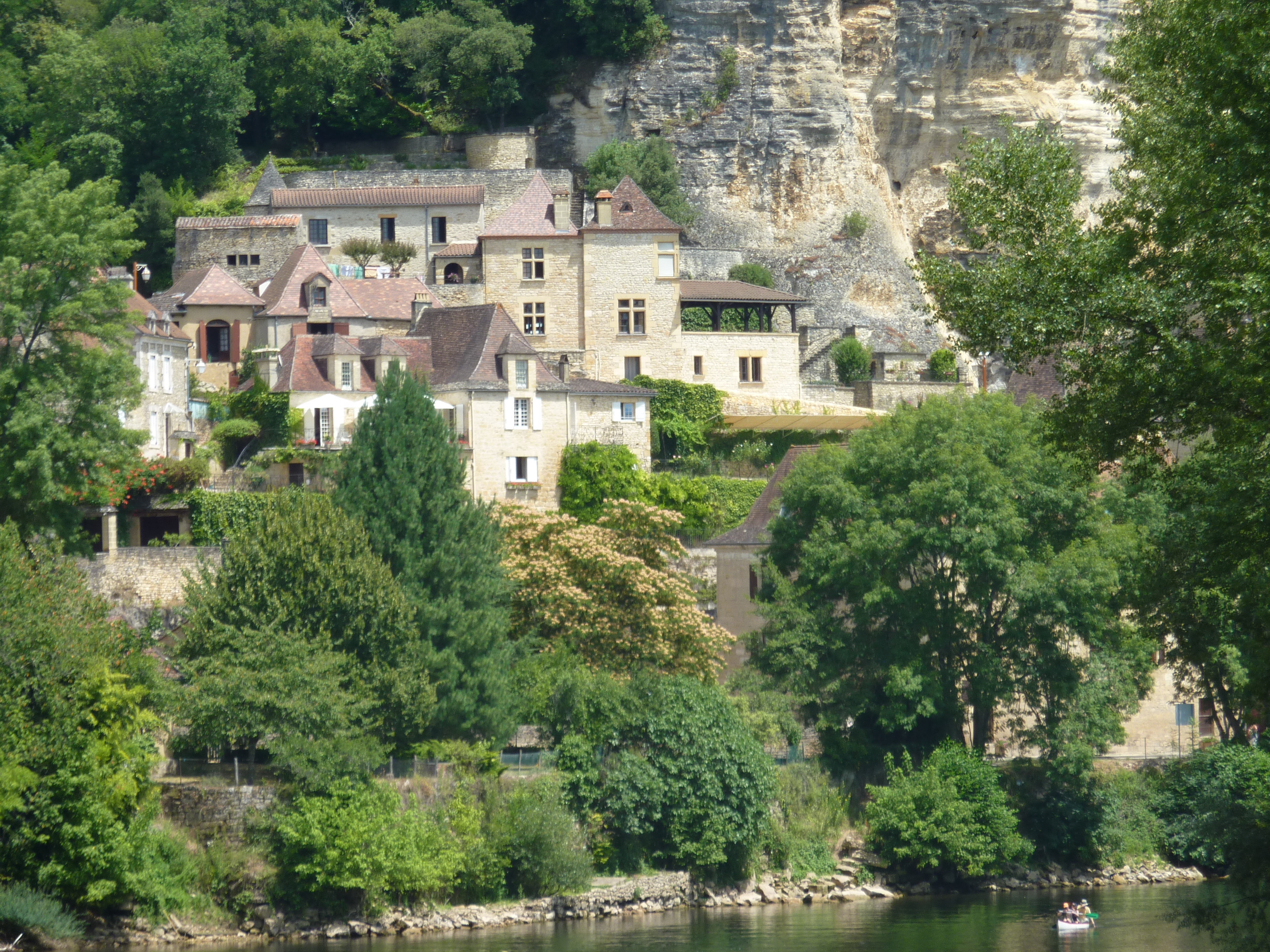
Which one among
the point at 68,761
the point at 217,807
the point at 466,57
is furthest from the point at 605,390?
the point at 68,761

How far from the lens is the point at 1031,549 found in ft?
137

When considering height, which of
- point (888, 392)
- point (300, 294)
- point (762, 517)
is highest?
point (300, 294)

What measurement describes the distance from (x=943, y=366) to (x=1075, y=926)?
3600 centimetres

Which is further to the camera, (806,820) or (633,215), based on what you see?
(633,215)

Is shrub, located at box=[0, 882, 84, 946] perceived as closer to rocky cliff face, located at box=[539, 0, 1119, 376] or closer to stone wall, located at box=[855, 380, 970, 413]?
stone wall, located at box=[855, 380, 970, 413]

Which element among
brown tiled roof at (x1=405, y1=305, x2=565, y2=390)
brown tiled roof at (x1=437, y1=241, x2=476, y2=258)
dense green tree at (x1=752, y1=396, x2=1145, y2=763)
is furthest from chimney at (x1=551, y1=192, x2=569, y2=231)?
dense green tree at (x1=752, y1=396, x2=1145, y2=763)

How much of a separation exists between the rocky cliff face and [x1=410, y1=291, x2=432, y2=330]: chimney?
16364mm

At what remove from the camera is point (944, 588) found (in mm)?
41969

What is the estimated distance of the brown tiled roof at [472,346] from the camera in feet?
174

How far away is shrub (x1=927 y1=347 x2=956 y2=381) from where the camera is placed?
67438 mm

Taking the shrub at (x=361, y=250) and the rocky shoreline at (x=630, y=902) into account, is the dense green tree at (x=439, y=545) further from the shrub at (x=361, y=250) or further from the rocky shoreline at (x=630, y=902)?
the shrub at (x=361, y=250)

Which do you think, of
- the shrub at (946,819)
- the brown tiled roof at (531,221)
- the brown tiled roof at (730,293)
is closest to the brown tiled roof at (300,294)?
the brown tiled roof at (531,221)

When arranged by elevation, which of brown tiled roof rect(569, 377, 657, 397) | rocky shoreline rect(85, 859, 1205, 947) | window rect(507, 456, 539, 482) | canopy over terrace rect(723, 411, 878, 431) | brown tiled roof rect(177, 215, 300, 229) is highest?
brown tiled roof rect(177, 215, 300, 229)

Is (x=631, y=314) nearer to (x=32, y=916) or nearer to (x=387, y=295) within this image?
(x=387, y=295)
